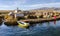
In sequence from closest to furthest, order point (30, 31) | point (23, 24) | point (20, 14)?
point (30, 31) → point (20, 14) → point (23, 24)

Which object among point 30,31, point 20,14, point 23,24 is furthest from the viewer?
point 23,24

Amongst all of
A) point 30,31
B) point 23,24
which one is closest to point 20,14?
point 23,24

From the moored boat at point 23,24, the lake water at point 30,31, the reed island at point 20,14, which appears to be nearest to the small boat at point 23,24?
the moored boat at point 23,24

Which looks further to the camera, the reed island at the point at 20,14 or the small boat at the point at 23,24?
the small boat at the point at 23,24

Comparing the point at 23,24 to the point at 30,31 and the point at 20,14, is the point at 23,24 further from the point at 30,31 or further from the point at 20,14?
the point at 30,31

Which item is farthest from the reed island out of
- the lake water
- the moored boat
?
the lake water

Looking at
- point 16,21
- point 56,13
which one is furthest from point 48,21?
point 16,21

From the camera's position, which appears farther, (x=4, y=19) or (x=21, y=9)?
(x=4, y=19)

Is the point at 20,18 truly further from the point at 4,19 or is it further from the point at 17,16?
the point at 4,19

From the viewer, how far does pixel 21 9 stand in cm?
541

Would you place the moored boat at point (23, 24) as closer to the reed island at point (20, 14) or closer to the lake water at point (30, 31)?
the reed island at point (20, 14)

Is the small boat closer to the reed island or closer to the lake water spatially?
the reed island

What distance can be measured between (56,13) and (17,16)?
4.79 feet

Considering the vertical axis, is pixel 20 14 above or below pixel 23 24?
above
